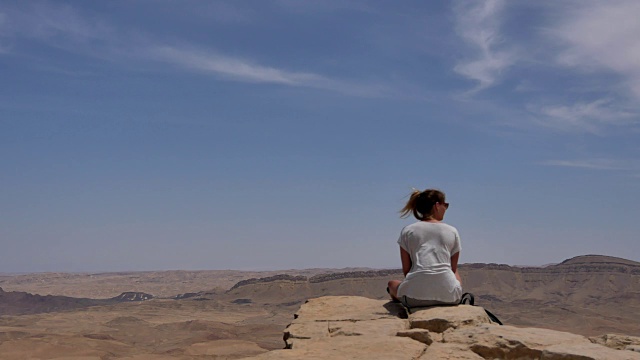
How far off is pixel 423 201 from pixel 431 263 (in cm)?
75

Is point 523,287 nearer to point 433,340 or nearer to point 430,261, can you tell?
point 430,261

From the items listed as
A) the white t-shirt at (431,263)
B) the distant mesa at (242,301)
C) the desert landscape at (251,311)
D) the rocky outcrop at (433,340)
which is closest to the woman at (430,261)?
the white t-shirt at (431,263)

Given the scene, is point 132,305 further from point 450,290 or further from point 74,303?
point 450,290

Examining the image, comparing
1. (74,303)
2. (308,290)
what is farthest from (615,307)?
(74,303)

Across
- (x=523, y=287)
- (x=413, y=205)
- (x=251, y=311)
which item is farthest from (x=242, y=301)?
(x=413, y=205)

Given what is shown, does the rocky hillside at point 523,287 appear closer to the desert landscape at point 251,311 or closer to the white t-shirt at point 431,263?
the desert landscape at point 251,311

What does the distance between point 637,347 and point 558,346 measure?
0.70 m

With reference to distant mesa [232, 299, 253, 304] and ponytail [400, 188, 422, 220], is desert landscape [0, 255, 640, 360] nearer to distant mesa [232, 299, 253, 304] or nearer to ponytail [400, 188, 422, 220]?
distant mesa [232, 299, 253, 304]

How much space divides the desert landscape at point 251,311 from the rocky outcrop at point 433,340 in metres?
39.0

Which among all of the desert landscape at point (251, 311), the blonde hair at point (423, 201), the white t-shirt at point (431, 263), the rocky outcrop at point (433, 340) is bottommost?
the desert landscape at point (251, 311)

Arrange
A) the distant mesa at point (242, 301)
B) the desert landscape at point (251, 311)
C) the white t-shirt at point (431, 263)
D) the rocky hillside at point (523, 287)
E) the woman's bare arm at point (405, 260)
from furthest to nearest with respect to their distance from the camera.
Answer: the distant mesa at point (242, 301), the rocky hillside at point (523, 287), the desert landscape at point (251, 311), the woman's bare arm at point (405, 260), the white t-shirt at point (431, 263)

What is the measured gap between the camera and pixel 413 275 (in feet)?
20.0

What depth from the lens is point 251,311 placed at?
285ft

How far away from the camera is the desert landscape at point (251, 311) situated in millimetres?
48844
